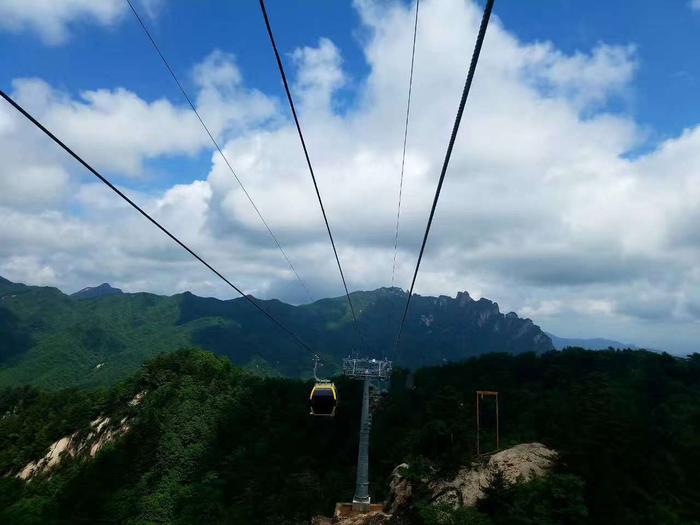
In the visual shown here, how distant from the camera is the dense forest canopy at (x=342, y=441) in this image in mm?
21594

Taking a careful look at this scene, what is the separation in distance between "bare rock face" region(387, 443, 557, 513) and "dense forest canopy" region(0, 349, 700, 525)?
126 centimetres

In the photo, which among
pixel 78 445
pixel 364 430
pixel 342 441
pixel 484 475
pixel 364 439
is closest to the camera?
pixel 484 475

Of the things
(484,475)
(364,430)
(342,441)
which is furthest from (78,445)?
(484,475)

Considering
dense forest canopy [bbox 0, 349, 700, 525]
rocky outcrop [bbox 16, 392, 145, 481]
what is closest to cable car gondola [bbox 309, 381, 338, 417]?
dense forest canopy [bbox 0, 349, 700, 525]

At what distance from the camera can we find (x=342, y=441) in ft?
267

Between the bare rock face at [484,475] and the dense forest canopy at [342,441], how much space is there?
4.14ft

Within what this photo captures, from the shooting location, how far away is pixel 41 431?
92875 millimetres

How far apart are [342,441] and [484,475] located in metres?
57.5

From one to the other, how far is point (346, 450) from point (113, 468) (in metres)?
39.6

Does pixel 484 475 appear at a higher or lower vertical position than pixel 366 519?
higher

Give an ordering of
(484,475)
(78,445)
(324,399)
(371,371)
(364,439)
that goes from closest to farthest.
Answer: (484,475) → (324,399) → (364,439) → (371,371) → (78,445)

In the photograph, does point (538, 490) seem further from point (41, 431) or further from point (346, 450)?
point (41, 431)

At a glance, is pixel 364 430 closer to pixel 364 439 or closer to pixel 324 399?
pixel 364 439

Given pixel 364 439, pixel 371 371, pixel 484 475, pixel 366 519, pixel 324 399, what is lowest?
pixel 366 519
